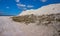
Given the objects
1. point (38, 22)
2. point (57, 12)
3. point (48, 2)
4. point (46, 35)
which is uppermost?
point (48, 2)

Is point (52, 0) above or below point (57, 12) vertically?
above

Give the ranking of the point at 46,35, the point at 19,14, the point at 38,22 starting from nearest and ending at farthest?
1. the point at 46,35
2. the point at 38,22
3. the point at 19,14

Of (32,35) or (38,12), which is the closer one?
(32,35)

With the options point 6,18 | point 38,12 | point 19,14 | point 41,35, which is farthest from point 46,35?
point 6,18

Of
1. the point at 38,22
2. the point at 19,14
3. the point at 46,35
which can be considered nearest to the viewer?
the point at 46,35

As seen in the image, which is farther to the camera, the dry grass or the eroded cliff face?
the dry grass

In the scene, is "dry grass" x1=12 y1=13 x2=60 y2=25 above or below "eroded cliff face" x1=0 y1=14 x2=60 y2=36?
above

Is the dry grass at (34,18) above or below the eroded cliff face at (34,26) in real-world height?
above

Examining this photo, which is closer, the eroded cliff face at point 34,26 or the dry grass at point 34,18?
the eroded cliff face at point 34,26

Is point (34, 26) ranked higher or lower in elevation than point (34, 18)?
lower

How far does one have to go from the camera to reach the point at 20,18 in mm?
1969

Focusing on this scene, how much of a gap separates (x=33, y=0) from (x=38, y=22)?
42cm

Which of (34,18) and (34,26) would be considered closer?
(34,26)

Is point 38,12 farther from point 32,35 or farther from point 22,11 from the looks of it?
point 32,35
